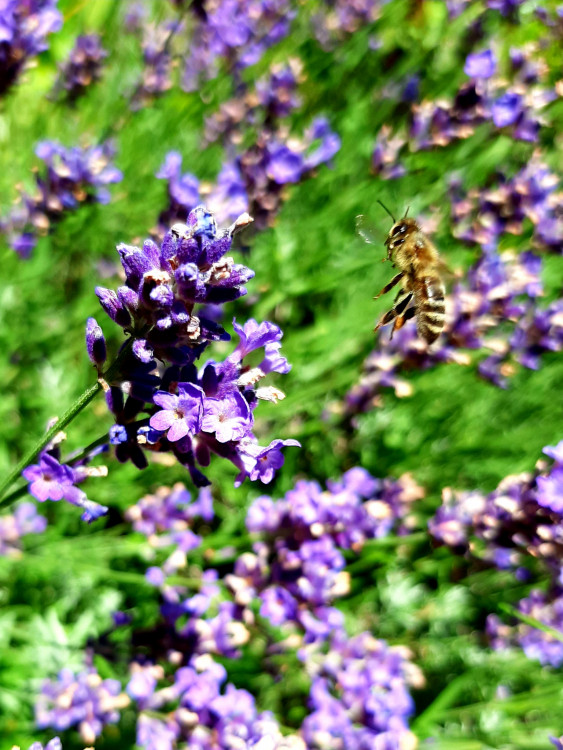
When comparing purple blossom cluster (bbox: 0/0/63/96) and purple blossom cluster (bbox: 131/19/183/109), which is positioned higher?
purple blossom cluster (bbox: 131/19/183/109)

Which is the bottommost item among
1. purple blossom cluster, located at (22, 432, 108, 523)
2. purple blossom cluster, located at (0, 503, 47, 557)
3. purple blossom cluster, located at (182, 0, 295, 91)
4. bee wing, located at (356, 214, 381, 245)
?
purple blossom cluster, located at (22, 432, 108, 523)

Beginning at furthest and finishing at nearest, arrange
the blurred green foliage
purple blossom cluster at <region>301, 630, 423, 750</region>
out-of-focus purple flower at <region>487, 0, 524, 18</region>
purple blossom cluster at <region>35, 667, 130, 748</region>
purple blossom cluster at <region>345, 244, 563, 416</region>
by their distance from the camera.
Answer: out-of-focus purple flower at <region>487, 0, 524, 18</region> → the blurred green foliage → purple blossom cluster at <region>345, 244, 563, 416</region> → purple blossom cluster at <region>301, 630, 423, 750</region> → purple blossom cluster at <region>35, 667, 130, 748</region>

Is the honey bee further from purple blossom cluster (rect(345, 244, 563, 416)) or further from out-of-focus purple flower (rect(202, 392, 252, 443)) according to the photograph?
out-of-focus purple flower (rect(202, 392, 252, 443))

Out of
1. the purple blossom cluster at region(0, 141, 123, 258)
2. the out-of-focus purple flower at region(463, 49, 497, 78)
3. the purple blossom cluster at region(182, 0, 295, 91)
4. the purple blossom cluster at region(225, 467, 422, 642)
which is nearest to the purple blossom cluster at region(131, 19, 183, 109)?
the purple blossom cluster at region(182, 0, 295, 91)

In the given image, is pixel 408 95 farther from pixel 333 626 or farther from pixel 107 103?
pixel 333 626

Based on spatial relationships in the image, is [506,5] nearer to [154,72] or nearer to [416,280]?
[154,72]

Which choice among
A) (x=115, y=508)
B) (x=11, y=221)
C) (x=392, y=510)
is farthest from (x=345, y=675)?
(x=11, y=221)

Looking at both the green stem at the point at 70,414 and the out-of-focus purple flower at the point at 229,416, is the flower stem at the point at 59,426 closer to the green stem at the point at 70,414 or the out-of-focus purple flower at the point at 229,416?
the green stem at the point at 70,414

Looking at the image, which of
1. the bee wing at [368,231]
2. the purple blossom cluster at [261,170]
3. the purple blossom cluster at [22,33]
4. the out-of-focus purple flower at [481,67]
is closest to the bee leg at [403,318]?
the bee wing at [368,231]
